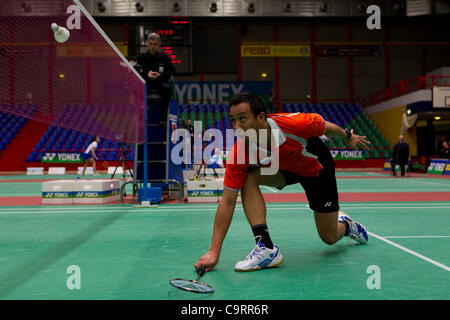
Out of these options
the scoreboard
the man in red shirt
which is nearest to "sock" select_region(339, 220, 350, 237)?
the man in red shirt

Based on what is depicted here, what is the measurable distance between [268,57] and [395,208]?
80.4 ft

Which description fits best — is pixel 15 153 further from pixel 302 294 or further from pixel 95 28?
pixel 302 294

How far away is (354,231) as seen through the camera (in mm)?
4012

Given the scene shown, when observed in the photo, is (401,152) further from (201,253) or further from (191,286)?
(191,286)

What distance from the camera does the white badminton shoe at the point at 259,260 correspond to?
3145 mm

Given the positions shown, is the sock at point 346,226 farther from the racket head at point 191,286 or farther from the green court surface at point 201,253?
the racket head at point 191,286

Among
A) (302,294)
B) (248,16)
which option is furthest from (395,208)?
(248,16)

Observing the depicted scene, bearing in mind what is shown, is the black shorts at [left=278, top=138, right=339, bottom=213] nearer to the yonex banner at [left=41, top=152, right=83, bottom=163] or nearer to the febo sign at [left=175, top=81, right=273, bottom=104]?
the yonex banner at [left=41, top=152, right=83, bottom=163]

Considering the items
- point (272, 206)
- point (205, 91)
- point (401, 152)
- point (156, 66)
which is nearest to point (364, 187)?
point (272, 206)

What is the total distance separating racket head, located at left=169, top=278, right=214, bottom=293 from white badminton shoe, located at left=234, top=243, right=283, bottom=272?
21.3 inches

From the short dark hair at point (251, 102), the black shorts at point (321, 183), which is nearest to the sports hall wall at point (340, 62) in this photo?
the black shorts at point (321, 183)

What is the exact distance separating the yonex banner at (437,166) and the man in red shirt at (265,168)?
55.3ft

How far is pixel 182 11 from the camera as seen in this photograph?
79.9ft

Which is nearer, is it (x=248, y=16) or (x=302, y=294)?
(x=302, y=294)
